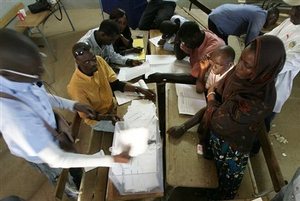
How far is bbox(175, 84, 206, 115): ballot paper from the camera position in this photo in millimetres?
1798

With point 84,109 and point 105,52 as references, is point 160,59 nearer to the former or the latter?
point 105,52

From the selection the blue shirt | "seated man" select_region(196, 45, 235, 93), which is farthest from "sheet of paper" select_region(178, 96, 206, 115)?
the blue shirt

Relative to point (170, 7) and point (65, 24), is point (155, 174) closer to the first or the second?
point (170, 7)

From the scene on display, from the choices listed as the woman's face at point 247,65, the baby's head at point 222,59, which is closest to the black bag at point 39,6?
the baby's head at point 222,59

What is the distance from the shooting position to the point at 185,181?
4.74ft

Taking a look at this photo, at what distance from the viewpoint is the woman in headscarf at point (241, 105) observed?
3.63 ft

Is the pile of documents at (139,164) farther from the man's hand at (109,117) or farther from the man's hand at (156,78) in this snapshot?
the man's hand at (156,78)

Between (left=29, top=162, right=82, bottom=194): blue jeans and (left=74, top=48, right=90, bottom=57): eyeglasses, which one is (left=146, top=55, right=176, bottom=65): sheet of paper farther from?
(left=29, top=162, right=82, bottom=194): blue jeans

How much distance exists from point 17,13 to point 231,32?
3.14 meters

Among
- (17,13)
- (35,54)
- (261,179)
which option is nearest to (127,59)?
(35,54)

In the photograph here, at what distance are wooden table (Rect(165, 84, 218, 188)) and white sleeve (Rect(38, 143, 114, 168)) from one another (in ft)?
1.61

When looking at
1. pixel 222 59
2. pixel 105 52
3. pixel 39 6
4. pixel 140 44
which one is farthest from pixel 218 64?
pixel 39 6

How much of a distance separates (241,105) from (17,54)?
0.99 meters

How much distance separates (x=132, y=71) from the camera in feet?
7.17
